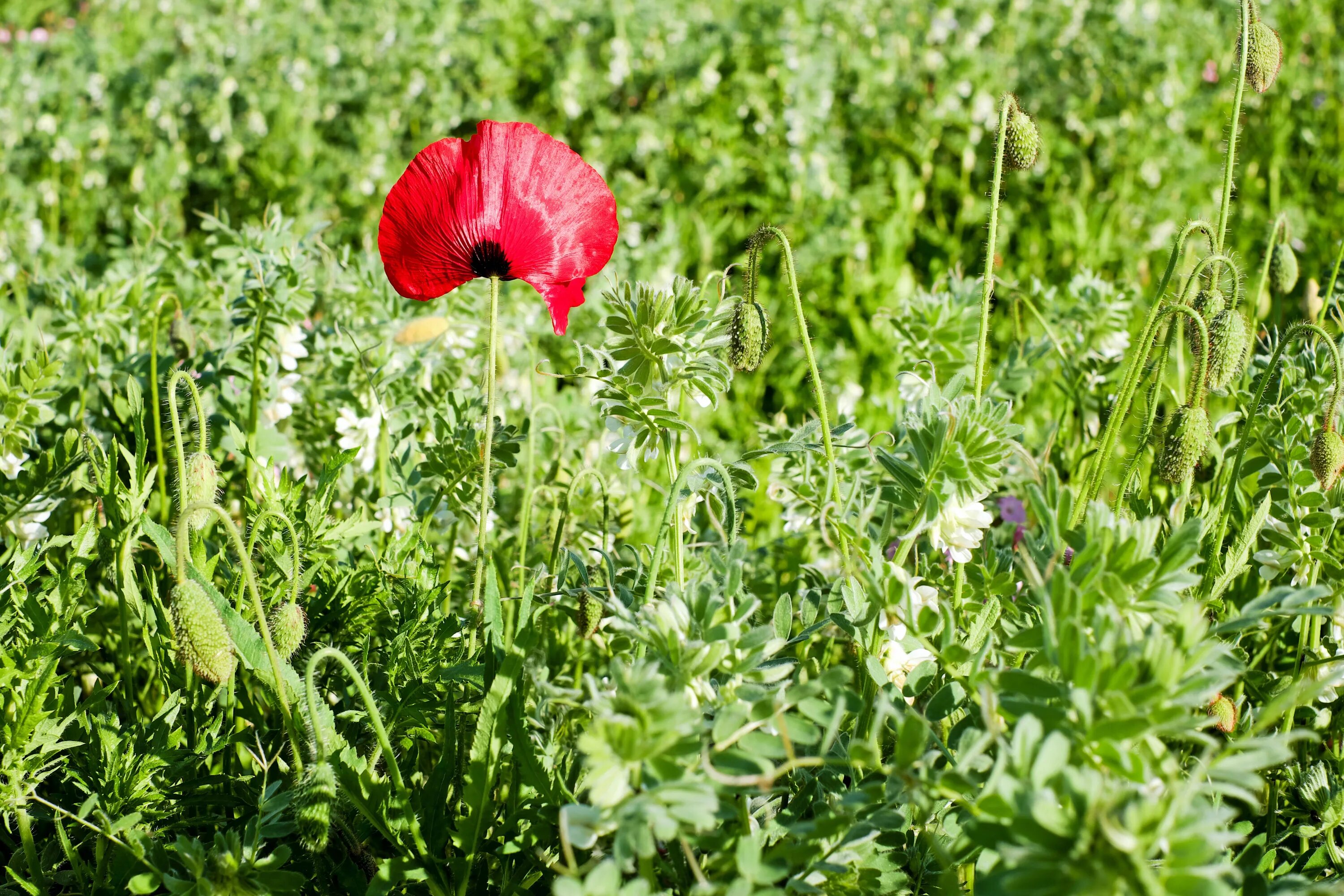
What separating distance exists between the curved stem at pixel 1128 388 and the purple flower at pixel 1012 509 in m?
0.69

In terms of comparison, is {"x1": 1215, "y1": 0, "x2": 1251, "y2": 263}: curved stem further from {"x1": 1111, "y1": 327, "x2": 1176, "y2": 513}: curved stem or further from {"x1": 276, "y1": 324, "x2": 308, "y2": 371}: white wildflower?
{"x1": 276, "y1": 324, "x2": 308, "y2": 371}: white wildflower

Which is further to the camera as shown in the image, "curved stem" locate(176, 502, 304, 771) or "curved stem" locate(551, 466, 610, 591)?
"curved stem" locate(551, 466, 610, 591)

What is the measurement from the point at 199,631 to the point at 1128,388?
115 centimetres

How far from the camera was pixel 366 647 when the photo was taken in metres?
1.47

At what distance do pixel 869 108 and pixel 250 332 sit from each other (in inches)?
115

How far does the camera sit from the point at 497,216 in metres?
1.33

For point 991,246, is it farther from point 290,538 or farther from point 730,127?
point 730,127

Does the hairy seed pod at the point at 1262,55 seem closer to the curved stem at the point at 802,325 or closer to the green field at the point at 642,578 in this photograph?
→ the green field at the point at 642,578

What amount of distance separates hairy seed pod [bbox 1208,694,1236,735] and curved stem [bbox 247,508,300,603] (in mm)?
1137

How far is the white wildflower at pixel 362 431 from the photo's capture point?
74.2 inches

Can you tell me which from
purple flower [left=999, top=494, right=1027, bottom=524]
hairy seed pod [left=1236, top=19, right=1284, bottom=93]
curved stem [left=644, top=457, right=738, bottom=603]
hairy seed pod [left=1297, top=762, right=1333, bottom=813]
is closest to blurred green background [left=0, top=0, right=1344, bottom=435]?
purple flower [left=999, top=494, right=1027, bottom=524]

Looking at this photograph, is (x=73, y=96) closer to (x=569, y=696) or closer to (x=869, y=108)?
(x=869, y=108)

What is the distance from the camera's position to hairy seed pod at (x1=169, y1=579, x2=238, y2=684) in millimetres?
1131

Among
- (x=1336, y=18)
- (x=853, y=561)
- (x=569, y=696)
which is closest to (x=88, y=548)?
(x=569, y=696)
